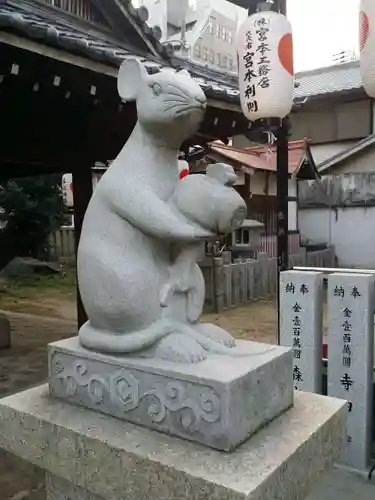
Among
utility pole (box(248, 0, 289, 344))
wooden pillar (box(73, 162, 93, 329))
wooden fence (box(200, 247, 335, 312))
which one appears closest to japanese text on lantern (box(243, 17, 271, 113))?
utility pole (box(248, 0, 289, 344))

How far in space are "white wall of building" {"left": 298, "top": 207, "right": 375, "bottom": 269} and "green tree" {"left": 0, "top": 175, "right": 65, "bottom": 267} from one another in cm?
844

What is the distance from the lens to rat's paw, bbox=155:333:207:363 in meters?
1.74

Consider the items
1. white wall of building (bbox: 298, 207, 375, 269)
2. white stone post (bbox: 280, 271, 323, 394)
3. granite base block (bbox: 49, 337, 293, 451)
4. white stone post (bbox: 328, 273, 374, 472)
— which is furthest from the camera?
white wall of building (bbox: 298, 207, 375, 269)

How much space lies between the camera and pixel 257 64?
4.96 metres

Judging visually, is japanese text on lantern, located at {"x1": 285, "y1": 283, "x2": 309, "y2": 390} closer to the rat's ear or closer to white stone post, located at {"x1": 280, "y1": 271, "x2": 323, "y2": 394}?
white stone post, located at {"x1": 280, "y1": 271, "x2": 323, "y2": 394}

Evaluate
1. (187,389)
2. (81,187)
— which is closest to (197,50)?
(81,187)

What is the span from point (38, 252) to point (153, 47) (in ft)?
31.0

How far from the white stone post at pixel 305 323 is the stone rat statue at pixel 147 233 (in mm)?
1888

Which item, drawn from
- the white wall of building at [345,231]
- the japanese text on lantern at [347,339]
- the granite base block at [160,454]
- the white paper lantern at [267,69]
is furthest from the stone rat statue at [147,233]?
the white wall of building at [345,231]

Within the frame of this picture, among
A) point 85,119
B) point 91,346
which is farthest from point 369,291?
point 85,119

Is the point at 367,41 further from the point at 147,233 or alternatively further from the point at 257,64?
the point at 147,233

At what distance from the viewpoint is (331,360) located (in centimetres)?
354

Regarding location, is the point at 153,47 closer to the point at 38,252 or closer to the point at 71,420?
the point at 71,420

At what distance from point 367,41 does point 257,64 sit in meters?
1.22
